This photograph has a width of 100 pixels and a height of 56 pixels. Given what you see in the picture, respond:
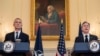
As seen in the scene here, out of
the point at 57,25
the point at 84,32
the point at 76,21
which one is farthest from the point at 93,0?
the point at 84,32

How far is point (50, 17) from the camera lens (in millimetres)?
11344

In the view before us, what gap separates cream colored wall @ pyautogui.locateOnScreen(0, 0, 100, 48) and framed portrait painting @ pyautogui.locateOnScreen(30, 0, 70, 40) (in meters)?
0.20

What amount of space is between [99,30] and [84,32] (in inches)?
173

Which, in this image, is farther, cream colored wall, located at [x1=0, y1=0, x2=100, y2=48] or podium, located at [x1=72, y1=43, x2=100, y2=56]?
cream colored wall, located at [x1=0, y1=0, x2=100, y2=48]

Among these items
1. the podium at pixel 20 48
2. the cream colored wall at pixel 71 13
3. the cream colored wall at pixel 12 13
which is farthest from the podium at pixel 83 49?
the cream colored wall at pixel 12 13

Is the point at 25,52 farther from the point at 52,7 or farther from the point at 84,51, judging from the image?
the point at 52,7

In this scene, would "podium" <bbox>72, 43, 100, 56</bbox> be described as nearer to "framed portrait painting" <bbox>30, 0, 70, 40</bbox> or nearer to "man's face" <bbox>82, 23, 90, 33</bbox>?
"man's face" <bbox>82, 23, 90, 33</bbox>

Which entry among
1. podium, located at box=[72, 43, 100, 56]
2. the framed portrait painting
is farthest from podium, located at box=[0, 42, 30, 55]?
the framed portrait painting

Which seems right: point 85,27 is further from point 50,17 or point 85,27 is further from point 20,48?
point 50,17

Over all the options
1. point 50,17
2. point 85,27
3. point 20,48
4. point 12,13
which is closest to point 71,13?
point 50,17

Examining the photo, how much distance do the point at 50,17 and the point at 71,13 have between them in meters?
0.90

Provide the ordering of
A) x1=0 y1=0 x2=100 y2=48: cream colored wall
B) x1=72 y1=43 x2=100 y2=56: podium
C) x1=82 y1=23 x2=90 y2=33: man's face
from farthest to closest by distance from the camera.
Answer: x1=0 y1=0 x2=100 y2=48: cream colored wall, x1=82 y1=23 x2=90 y2=33: man's face, x1=72 y1=43 x2=100 y2=56: podium

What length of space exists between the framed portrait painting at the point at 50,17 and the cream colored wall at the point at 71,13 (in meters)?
0.20

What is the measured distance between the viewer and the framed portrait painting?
11.1 metres
